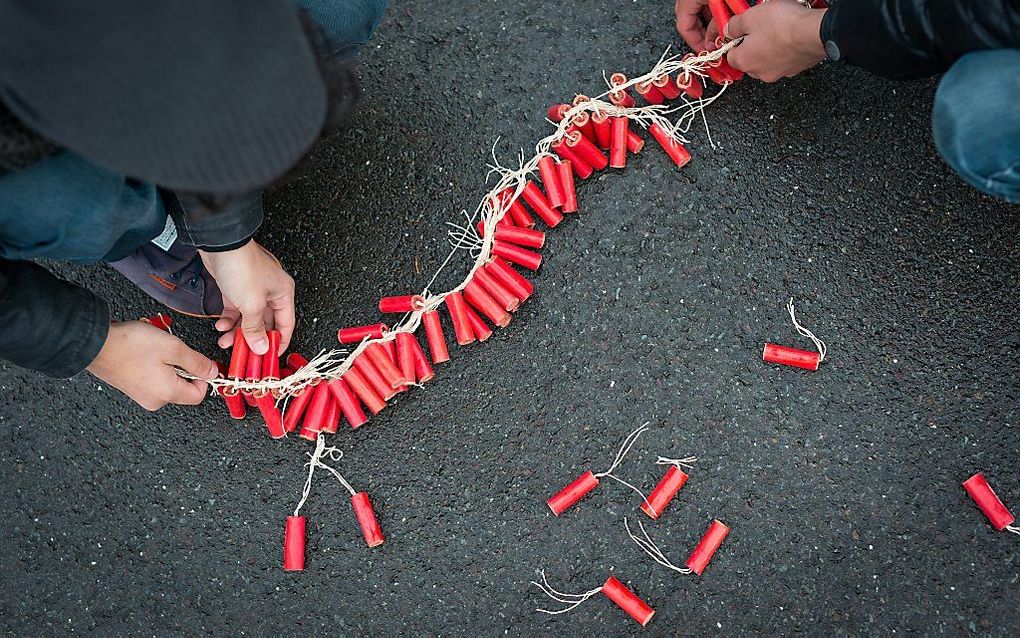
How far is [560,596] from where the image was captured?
1.92 metres

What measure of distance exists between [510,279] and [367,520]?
68 cm

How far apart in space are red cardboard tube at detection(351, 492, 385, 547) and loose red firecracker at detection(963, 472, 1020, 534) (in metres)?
1.41

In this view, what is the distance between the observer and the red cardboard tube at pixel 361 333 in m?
1.93

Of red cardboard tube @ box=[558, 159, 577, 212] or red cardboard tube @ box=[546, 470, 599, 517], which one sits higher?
red cardboard tube @ box=[558, 159, 577, 212]

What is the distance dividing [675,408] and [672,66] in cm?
83

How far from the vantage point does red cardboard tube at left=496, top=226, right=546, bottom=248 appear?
1.92m

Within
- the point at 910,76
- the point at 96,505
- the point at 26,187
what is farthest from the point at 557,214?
the point at 96,505

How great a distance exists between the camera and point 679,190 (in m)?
2.00

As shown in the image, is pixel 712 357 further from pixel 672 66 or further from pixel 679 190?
pixel 672 66

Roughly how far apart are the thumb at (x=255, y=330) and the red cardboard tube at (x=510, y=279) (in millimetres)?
548

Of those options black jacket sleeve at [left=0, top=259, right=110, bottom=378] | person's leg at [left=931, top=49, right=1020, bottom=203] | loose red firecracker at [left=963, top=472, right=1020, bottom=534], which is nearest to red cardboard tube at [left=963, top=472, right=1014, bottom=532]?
loose red firecracker at [left=963, top=472, right=1020, bottom=534]

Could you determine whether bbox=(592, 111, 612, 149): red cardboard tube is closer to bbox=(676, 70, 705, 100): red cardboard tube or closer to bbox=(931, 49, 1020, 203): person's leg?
bbox=(676, 70, 705, 100): red cardboard tube

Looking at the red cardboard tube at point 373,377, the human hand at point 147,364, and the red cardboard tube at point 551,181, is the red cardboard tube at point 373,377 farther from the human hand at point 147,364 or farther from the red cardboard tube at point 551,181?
the red cardboard tube at point 551,181

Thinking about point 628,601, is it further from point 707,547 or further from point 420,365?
point 420,365
